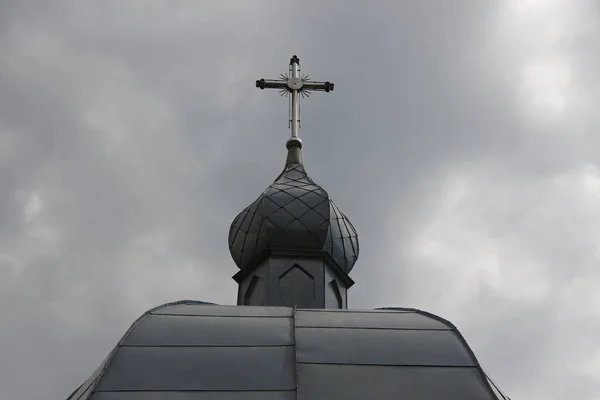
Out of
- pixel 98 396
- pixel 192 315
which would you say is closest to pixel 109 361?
pixel 98 396

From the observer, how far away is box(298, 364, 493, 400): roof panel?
10.9 m

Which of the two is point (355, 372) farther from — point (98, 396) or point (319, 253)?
point (319, 253)

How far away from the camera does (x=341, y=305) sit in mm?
16703

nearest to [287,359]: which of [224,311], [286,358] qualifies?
[286,358]

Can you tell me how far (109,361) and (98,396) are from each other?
1.91 ft

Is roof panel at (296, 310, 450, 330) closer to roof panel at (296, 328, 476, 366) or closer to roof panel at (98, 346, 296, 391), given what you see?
roof panel at (296, 328, 476, 366)

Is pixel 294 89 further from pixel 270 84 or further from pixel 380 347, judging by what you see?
pixel 380 347

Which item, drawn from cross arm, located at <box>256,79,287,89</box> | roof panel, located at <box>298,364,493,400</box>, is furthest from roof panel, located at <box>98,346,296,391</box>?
cross arm, located at <box>256,79,287,89</box>

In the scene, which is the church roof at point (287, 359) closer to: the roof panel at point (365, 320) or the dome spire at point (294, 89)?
the roof panel at point (365, 320)

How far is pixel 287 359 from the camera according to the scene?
1135cm

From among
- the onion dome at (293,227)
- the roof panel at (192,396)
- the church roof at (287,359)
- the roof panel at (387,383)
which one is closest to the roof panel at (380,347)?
the church roof at (287,359)

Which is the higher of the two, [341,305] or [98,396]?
[341,305]

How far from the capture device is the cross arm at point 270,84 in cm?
1908

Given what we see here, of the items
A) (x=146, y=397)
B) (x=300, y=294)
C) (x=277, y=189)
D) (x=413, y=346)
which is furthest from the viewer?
(x=277, y=189)
